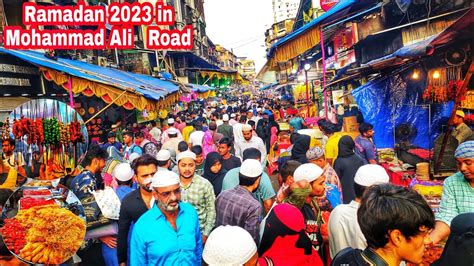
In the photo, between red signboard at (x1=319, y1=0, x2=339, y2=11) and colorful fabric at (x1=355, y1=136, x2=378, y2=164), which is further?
red signboard at (x1=319, y1=0, x2=339, y2=11)

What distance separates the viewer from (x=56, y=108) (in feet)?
12.3

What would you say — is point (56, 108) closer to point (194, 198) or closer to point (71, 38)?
point (194, 198)

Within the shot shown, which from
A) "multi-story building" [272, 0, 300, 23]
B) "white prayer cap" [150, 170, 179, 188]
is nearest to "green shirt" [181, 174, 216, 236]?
"white prayer cap" [150, 170, 179, 188]

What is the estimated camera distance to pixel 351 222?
2918mm

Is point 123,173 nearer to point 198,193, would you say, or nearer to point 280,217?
point 198,193

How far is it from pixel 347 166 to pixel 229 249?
3.45 m

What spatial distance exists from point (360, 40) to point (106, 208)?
893 centimetres

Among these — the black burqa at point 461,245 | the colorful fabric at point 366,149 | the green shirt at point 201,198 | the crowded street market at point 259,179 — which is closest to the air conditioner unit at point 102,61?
the crowded street market at point 259,179

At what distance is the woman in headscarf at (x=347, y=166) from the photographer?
5.10m

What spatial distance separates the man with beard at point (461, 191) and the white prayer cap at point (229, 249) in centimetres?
189

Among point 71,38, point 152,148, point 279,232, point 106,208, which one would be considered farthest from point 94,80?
point 279,232

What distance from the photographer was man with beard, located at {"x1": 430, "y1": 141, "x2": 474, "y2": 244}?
3.12 m

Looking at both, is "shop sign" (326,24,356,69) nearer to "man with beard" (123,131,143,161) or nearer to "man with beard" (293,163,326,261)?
"man with beard" (123,131,143,161)

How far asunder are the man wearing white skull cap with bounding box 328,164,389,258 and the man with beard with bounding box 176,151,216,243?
5.09 ft
